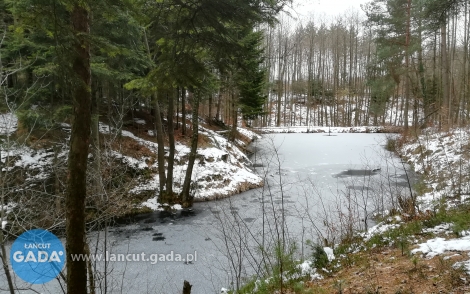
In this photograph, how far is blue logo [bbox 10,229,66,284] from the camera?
18.5 ft

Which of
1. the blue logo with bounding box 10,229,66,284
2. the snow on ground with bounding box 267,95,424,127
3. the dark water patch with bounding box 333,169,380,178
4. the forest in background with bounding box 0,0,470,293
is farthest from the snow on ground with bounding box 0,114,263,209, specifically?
the snow on ground with bounding box 267,95,424,127

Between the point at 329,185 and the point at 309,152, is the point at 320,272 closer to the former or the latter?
the point at 329,185

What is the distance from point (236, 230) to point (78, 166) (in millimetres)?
3908

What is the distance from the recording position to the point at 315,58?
4247 centimetres

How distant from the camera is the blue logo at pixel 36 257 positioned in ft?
18.5

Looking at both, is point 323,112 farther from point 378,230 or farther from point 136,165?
point 378,230

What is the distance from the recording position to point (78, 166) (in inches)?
131

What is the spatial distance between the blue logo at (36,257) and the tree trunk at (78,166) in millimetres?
2465

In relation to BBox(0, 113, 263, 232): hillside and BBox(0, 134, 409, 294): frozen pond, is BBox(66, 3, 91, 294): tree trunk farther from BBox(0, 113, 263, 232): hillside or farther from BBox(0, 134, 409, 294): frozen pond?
BBox(0, 113, 263, 232): hillside

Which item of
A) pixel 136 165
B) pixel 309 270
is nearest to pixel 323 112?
pixel 136 165

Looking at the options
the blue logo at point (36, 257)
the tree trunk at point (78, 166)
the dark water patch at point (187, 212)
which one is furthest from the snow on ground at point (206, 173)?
the tree trunk at point (78, 166)

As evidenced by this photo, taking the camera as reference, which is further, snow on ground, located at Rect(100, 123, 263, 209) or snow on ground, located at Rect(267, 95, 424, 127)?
snow on ground, located at Rect(267, 95, 424, 127)

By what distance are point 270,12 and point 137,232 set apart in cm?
761

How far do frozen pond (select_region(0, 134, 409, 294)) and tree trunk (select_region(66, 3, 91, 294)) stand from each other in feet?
3.71
